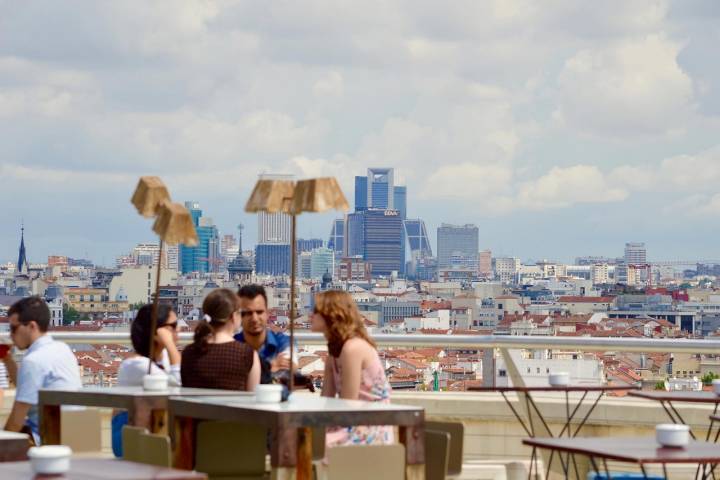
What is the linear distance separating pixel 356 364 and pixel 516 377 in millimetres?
1318

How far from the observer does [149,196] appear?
5035mm

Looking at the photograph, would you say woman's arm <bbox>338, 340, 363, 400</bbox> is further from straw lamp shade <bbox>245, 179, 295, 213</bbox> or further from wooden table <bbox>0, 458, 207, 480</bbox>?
wooden table <bbox>0, 458, 207, 480</bbox>

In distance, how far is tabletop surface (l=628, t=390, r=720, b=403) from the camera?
5043 millimetres

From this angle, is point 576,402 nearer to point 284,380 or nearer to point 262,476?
point 284,380

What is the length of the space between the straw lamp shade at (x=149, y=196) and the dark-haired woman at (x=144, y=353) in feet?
1.06

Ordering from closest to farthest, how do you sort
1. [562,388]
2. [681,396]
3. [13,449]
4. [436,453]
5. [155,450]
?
[13,449]
[155,450]
[436,453]
[681,396]
[562,388]

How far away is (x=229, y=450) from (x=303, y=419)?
0.43m

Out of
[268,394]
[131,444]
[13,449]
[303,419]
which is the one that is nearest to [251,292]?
[268,394]

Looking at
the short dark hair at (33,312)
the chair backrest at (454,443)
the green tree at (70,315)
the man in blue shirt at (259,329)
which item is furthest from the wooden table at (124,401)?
the green tree at (70,315)

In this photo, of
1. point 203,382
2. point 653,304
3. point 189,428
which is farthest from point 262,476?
point 653,304

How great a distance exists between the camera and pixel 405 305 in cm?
13975

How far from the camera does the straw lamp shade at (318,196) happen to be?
4418 mm

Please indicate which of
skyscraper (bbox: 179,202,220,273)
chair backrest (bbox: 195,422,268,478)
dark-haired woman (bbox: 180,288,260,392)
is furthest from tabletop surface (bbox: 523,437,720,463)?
skyscraper (bbox: 179,202,220,273)

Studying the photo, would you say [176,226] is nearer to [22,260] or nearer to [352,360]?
[352,360]
